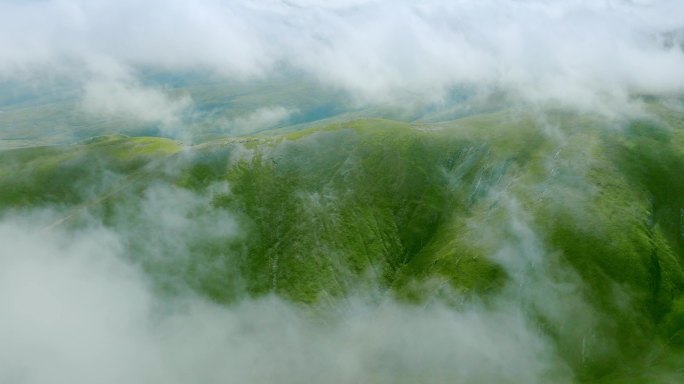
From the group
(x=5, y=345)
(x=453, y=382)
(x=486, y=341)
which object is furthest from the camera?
(x=5, y=345)

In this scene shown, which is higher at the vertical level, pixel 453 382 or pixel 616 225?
pixel 616 225

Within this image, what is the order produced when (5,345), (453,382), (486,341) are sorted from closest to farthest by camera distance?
(453,382), (486,341), (5,345)

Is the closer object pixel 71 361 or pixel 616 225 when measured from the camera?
pixel 71 361

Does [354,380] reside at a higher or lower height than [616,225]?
lower

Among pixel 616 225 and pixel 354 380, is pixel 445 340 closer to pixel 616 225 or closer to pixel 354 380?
pixel 354 380

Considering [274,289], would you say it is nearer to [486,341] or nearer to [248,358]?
[248,358]

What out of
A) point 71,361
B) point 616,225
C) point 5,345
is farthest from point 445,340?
point 5,345

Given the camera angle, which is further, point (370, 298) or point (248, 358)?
point (370, 298)

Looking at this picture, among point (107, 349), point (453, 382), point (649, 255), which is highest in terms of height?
point (649, 255)

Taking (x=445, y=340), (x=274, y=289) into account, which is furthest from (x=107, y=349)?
(x=445, y=340)
